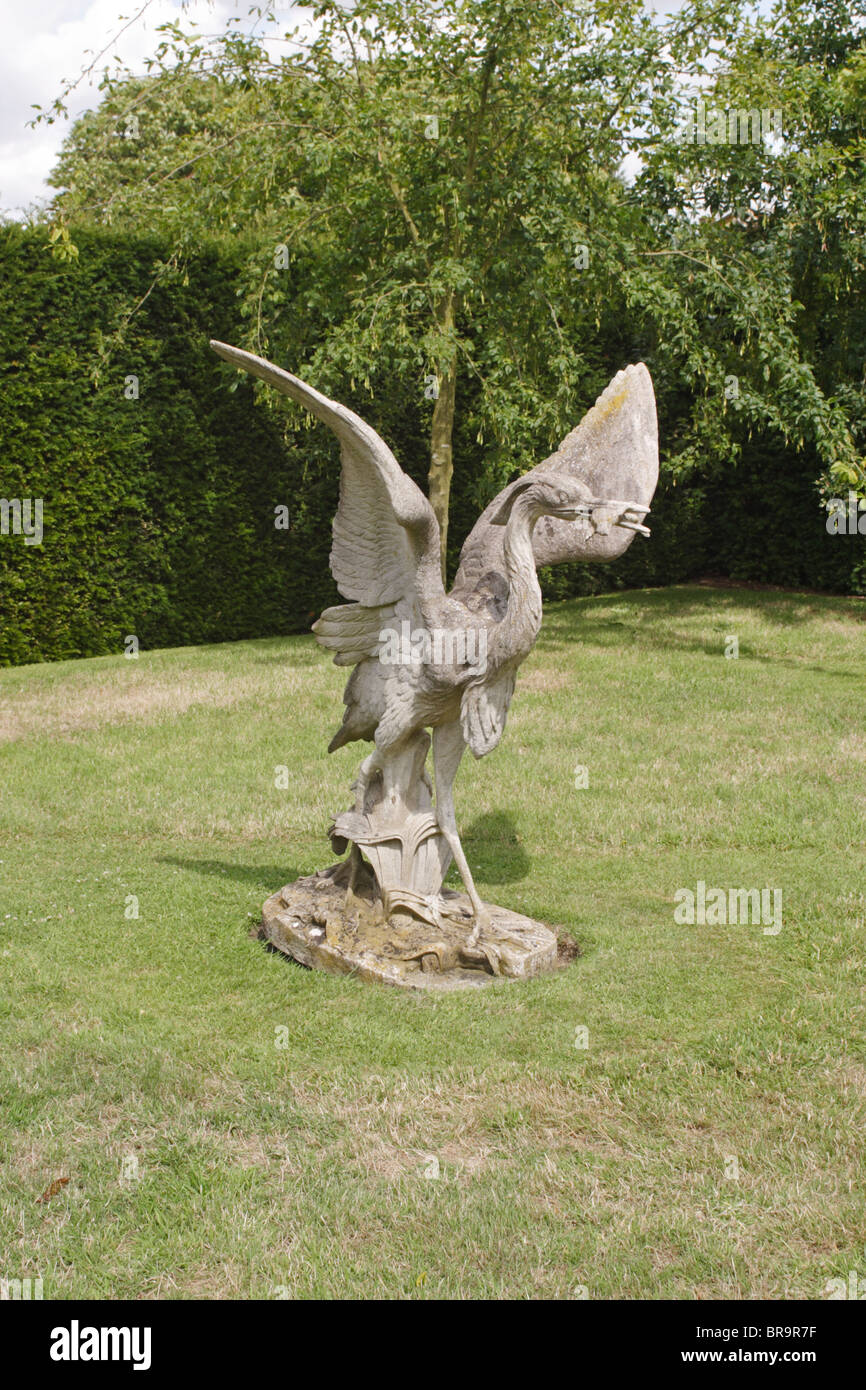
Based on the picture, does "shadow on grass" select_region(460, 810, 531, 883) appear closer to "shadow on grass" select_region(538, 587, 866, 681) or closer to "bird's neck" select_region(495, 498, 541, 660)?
"bird's neck" select_region(495, 498, 541, 660)

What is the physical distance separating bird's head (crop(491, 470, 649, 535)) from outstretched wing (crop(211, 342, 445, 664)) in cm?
42

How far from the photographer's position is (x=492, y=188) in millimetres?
11750

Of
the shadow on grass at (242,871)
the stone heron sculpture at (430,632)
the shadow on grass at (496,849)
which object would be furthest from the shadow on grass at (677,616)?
the stone heron sculpture at (430,632)

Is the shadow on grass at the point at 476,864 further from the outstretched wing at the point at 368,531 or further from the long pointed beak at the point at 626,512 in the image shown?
the long pointed beak at the point at 626,512

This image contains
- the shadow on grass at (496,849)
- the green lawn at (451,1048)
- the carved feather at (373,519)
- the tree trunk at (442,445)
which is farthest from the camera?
the tree trunk at (442,445)

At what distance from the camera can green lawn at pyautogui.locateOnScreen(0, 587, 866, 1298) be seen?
3.62 m

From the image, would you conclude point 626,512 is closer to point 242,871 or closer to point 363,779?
point 363,779

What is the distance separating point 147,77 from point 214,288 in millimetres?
2161

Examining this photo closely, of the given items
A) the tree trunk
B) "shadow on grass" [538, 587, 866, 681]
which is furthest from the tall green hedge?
"shadow on grass" [538, 587, 866, 681]

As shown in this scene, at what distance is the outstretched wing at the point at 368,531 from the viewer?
16.8 feet

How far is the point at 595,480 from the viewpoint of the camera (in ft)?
19.1

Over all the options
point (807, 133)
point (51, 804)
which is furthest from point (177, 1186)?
point (807, 133)

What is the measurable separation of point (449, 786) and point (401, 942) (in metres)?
0.74

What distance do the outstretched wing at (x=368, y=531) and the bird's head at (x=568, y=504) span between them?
42 centimetres
